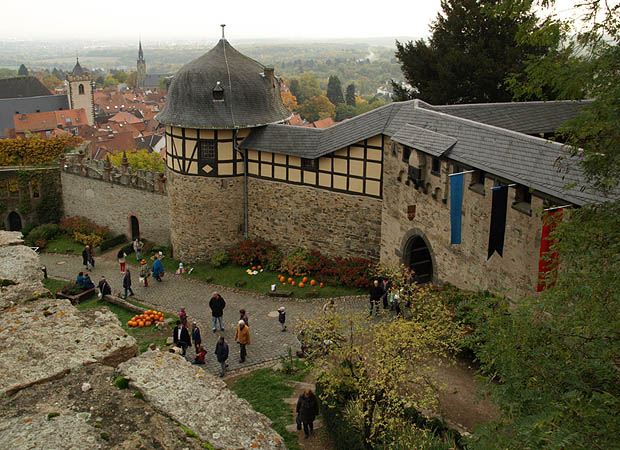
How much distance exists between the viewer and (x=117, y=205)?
103 feet

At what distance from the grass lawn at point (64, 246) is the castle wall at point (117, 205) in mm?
1748

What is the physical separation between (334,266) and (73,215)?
18.6 metres

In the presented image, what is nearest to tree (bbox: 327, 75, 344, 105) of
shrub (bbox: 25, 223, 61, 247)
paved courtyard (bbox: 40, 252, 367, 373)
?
shrub (bbox: 25, 223, 61, 247)

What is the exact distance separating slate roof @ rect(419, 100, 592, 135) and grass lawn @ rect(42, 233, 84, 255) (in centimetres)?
1911

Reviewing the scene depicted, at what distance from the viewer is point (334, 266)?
21.9 metres

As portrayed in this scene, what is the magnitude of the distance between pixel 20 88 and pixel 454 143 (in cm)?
8440

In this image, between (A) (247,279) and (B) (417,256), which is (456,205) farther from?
(A) (247,279)

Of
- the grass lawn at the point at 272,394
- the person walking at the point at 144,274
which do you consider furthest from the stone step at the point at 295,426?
the person walking at the point at 144,274

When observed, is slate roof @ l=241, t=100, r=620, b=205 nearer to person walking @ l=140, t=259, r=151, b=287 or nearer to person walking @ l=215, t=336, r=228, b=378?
person walking @ l=140, t=259, r=151, b=287

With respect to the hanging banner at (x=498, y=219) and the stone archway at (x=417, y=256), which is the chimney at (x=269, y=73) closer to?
the stone archway at (x=417, y=256)

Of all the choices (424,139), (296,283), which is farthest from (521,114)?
(296,283)

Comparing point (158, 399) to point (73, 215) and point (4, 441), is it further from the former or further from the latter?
point (73, 215)

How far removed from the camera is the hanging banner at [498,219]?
14.6 m

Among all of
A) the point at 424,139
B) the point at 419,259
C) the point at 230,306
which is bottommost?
the point at 230,306
